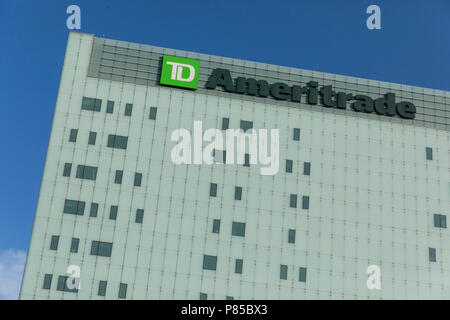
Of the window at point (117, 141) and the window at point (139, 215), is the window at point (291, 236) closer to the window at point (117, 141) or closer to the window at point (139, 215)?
the window at point (139, 215)

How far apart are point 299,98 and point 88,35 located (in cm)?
2823

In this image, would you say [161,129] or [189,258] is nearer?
[189,258]

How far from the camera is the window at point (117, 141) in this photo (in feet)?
226

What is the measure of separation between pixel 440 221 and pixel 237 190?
2521 cm

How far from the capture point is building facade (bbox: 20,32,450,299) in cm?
6456

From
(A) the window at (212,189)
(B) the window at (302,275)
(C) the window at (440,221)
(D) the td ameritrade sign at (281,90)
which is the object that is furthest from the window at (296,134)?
(C) the window at (440,221)

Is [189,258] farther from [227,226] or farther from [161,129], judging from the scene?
[161,129]

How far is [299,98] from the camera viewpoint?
74000mm

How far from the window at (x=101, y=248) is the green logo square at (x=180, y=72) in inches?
840

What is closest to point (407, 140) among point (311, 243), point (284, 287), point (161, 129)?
point (311, 243)

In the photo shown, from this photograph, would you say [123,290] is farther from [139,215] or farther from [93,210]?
[93,210]

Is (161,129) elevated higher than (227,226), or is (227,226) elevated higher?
(161,129)

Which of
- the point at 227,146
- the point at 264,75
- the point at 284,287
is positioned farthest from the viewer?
the point at 264,75

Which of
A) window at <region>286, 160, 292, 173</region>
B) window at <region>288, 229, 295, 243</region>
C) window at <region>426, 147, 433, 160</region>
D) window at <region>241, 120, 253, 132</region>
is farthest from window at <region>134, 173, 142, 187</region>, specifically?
window at <region>426, 147, 433, 160</region>
